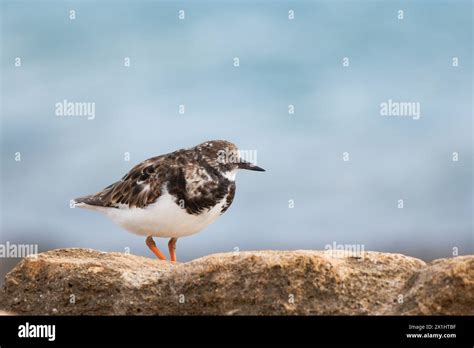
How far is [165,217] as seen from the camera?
11.2m

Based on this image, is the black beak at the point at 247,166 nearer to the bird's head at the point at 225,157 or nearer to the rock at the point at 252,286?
the bird's head at the point at 225,157

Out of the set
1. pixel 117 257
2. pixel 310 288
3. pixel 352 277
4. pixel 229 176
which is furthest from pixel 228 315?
pixel 229 176

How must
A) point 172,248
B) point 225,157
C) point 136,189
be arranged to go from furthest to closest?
point 172,248 → point 136,189 → point 225,157

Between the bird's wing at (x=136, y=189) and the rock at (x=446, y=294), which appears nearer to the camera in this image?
the rock at (x=446, y=294)

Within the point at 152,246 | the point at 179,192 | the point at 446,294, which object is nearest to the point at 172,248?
the point at 152,246

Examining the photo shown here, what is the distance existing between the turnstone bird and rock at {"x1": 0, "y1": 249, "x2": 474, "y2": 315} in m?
1.58

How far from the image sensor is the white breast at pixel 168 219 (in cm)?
1118

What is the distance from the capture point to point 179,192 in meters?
11.2

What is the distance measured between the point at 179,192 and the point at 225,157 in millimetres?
907

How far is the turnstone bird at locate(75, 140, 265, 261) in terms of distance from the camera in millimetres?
11195

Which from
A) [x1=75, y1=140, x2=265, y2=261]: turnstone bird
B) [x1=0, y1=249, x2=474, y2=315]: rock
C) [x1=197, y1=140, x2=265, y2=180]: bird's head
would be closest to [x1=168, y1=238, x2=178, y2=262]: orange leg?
[x1=75, y1=140, x2=265, y2=261]: turnstone bird

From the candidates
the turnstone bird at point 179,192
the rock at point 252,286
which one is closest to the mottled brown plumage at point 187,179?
the turnstone bird at point 179,192

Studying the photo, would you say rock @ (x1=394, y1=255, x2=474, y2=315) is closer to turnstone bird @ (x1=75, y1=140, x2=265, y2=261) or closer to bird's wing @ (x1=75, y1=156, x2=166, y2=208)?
turnstone bird @ (x1=75, y1=140, x2=265, y2=261)

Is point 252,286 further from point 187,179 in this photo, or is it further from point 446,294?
point 187,179
